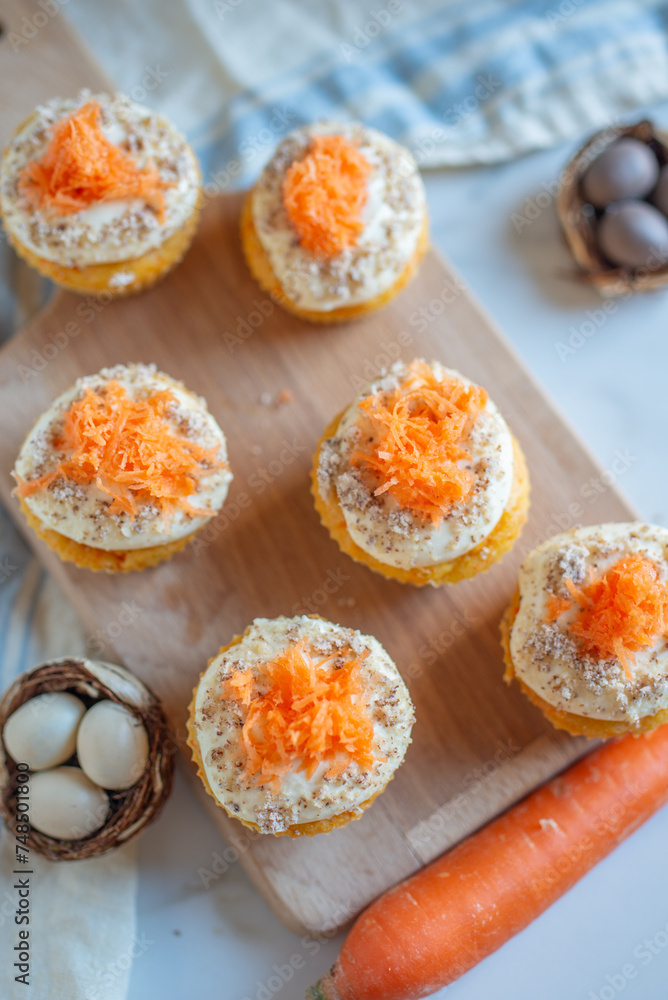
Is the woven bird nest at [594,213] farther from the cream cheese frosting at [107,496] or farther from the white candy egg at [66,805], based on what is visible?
the white candy egg at [66,805]

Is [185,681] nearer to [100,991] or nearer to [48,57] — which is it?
[100,991]

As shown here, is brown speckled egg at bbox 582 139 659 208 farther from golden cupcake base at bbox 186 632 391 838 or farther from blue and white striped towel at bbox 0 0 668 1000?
golden cupcake base at bbox 186 632 391 838

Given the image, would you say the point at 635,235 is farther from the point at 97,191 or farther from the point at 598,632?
the point at 97,191

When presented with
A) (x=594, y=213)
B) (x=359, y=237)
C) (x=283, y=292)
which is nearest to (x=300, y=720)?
(x=283, y=292)

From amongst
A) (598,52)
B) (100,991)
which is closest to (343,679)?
(100,991)

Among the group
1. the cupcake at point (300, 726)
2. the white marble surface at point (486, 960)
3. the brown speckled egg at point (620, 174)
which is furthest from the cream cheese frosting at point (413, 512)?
the brown speckled egg at point (620, 174)

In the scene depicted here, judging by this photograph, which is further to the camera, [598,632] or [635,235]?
[635,235]
